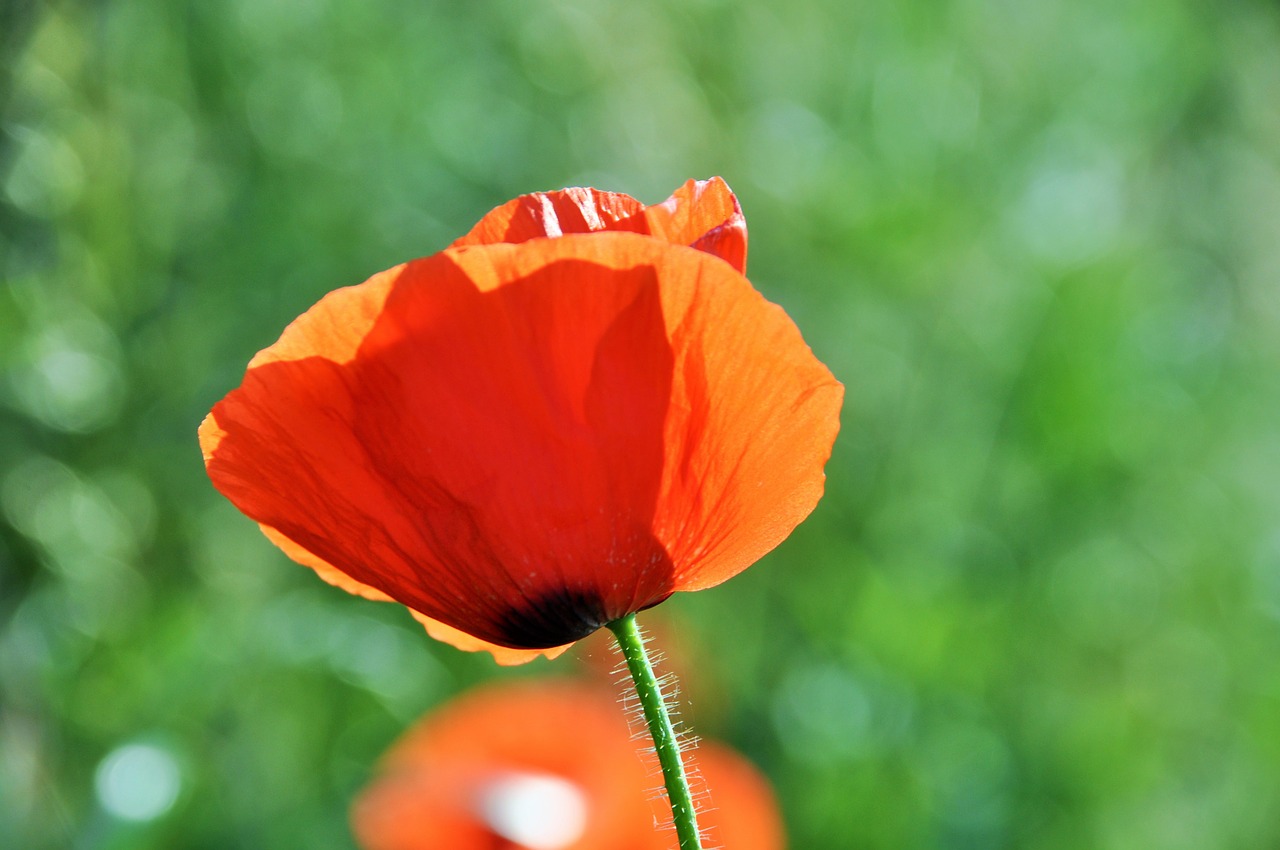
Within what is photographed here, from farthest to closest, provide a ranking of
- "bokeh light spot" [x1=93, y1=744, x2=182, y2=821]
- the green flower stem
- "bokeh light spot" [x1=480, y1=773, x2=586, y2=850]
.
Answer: "bokeh light spot" [x1=93, y1=744, x2=182, y2=821] < "bokeh light spot" [x1=480, y1=773, x2=586, y2=850] < the green flower stem

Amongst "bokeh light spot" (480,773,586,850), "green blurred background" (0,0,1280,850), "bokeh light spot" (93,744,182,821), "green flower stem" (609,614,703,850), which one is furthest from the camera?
"green blurred background" (0,0,1280,850)

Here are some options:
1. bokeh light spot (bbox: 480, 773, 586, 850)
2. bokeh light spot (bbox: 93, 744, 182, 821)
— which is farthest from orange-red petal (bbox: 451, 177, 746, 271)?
bokeh light spot (bbox: 93, 744, 182, 821)

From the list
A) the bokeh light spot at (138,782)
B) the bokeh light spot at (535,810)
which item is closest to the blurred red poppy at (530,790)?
the bokeh light spot at (535,810)

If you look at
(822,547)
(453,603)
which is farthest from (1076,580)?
(453,603)

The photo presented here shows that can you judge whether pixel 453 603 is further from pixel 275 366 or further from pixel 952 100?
pixel 952 100

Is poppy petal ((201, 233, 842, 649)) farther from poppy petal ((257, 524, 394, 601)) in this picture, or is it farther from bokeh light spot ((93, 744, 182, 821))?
bokeh light spot ((93, 744, 182, 821))

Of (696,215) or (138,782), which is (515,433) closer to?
(696,215)
